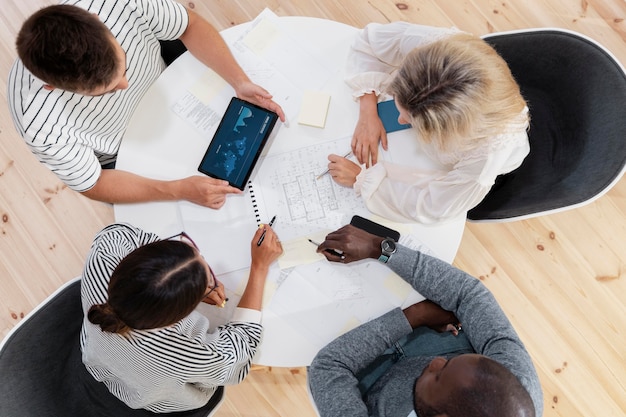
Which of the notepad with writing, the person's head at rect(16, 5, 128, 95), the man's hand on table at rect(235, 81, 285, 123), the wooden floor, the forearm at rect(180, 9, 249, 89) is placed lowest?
the wooden floor

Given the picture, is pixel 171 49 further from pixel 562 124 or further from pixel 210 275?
pixel 562 124

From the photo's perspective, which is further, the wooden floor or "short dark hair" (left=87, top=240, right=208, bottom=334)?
the wooden floor

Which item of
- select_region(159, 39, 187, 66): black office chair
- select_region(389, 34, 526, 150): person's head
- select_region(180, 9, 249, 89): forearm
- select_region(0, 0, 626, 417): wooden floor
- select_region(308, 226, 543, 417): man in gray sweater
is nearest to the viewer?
select_region(389, 34, 526, 150): person's head

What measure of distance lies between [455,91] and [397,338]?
25.9 inches

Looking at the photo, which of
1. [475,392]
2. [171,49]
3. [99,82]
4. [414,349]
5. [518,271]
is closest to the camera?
[475,392]

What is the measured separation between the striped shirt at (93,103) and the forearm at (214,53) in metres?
0.07

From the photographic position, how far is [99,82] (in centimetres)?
108

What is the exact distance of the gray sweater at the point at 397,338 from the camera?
1.23 meters

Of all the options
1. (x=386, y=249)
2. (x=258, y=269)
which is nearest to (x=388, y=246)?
(x=386, y=249)

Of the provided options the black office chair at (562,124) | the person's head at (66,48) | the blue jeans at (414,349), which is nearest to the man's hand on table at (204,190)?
the person's head at (66,48)

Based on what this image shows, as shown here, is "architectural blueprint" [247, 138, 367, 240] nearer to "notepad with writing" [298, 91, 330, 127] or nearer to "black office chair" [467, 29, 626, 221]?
"notepad with writing" [298, 91, 330, 127]

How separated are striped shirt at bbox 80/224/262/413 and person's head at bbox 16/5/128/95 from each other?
383 millimetres

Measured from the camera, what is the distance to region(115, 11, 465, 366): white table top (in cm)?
128

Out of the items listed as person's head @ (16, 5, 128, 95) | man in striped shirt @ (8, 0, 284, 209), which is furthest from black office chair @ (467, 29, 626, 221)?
person's head @ (16, 5, 128, 95)
